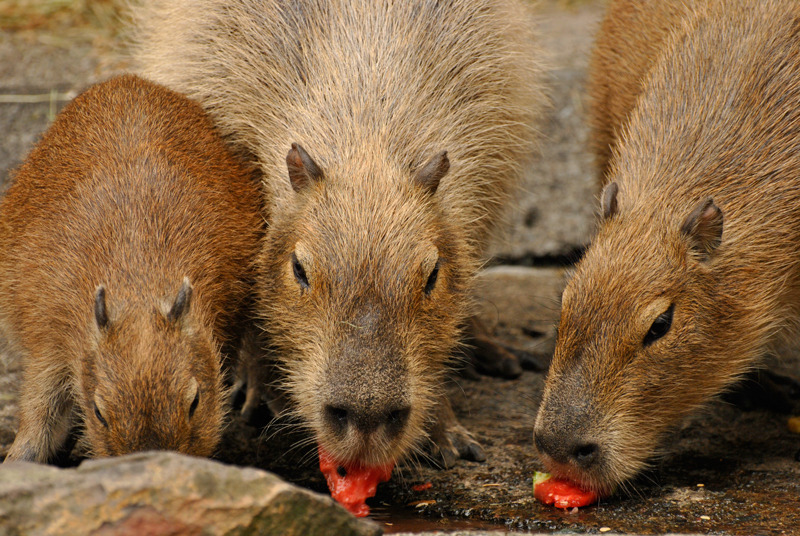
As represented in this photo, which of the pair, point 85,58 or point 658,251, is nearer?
point 658,251

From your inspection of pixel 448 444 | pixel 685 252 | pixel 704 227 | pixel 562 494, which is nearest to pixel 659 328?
pixel 685 252

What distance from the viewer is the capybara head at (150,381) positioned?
399 centimetres

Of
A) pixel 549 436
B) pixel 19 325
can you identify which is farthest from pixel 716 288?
pixel 19 325

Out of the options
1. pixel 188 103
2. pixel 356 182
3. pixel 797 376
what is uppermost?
pixel 188 103

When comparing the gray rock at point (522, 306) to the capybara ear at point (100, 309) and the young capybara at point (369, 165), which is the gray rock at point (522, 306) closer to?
the young capybara at point (369, 165)

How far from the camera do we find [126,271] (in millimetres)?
4387

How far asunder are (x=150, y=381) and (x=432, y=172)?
71.9 inches

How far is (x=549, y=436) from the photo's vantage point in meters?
4.58

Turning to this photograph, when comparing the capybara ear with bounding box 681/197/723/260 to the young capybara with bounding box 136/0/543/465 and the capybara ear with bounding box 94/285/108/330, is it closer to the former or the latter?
the young capybara with bounding box 136/0/543/465

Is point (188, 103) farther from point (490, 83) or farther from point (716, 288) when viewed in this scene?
point (716, 288)

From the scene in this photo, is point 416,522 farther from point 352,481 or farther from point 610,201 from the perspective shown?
point 610,201

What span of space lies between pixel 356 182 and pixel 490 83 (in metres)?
1.41

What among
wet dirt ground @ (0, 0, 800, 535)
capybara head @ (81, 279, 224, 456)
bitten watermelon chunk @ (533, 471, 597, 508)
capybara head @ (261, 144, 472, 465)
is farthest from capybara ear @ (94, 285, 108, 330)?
bitten watermelon chunk @ (533, 471, 597, 508)

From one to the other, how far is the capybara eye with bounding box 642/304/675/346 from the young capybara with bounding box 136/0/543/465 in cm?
97
